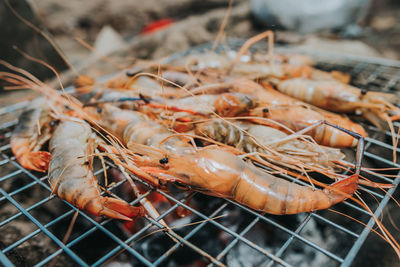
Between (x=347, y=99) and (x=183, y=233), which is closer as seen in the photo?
(x=183, y=233)

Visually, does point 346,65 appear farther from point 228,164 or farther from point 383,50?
point 228,164

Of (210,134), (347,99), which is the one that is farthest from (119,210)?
(347,99)

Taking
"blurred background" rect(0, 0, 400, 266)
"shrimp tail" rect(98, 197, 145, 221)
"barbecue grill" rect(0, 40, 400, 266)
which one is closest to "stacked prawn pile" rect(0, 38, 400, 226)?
"shrimp tail" rect(98, 197, 145, 221)

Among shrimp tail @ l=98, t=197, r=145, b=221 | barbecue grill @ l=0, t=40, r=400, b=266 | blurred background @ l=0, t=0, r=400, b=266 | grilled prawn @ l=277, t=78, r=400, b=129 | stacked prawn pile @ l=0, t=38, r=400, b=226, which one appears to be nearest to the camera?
shrimp tail @ l=98, t=197, r=145, b=221

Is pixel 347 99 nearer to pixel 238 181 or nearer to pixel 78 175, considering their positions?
pixel 238 181

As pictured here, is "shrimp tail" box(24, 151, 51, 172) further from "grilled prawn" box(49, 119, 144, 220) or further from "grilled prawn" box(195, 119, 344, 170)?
"grilled prawn" box(195, 119, 344, 170)

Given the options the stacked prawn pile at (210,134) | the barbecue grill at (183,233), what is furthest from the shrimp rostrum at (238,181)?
the barbecue grill at (183,233)
